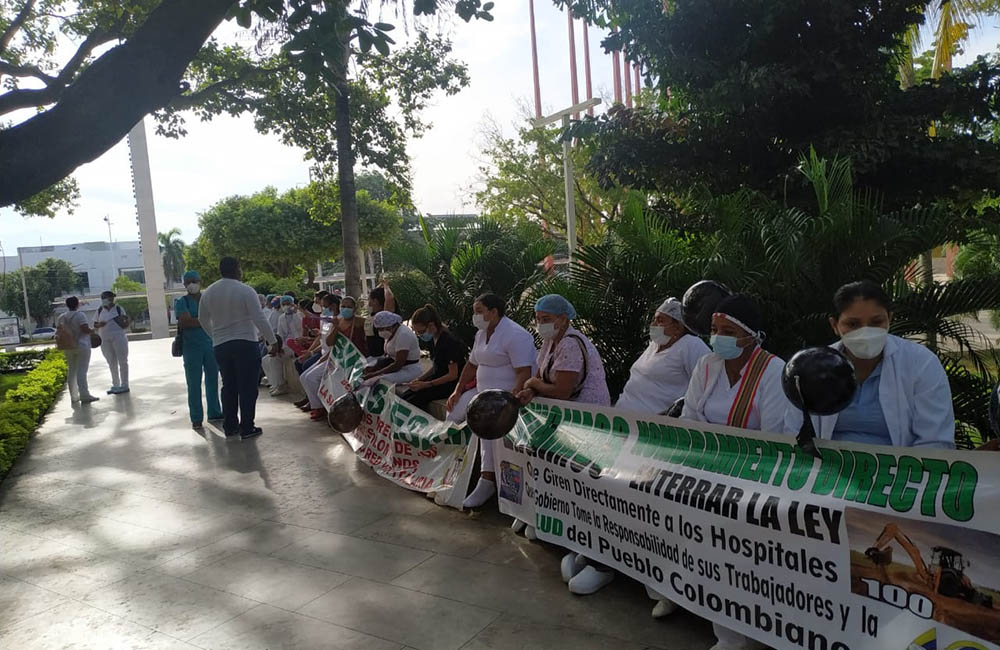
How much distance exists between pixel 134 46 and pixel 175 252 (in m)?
88.6

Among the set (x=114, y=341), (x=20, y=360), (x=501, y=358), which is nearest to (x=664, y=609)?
(x=501, y=358)

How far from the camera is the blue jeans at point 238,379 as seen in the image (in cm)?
816

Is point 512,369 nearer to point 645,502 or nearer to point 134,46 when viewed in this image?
point 645,502

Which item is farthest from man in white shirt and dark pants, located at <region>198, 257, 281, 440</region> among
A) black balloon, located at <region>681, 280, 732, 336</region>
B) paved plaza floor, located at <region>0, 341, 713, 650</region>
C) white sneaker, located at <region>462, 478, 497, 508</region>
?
black balloon, located at <region>681, 280, 732, 336</region>

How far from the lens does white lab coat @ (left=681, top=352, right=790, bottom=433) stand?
3.31 metres

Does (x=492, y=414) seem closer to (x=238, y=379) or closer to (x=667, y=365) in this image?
(x=667, y=365)

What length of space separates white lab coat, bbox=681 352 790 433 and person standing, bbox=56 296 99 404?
1082 cm

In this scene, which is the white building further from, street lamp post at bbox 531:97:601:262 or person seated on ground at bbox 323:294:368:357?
person seated on ground at bbox 323:294:368:357

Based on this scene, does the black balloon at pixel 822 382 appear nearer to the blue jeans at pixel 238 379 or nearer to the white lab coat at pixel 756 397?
the white lab coat at pixel 756 397

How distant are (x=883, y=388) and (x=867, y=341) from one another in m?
0.20

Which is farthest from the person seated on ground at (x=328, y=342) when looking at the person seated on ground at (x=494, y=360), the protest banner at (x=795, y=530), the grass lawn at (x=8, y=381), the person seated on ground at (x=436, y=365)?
the grass lawn at (x=8, y=381)

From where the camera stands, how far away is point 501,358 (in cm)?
533

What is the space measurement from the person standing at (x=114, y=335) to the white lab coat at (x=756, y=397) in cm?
1096

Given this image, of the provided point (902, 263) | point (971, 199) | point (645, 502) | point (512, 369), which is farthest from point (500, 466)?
point (971, 199)
